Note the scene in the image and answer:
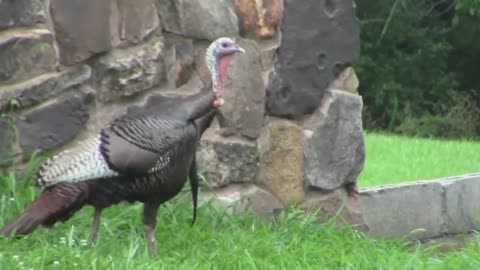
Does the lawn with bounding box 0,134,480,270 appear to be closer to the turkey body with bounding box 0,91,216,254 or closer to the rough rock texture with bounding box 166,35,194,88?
the turkey body with bounding box 0,91,216,254

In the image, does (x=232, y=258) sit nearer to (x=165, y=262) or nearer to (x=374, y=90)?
(x=165, y=262)

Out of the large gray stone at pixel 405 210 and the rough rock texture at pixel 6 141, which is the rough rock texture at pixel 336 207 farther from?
the rough rock texture at pixel 6 141

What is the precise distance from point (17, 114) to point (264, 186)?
5.22 ft

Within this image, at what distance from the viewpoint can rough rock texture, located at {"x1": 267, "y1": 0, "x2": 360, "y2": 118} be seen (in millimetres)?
7645

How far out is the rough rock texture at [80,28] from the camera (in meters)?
6.91

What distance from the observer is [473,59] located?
25.6 m

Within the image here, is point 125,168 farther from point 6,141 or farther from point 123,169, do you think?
point 6,141

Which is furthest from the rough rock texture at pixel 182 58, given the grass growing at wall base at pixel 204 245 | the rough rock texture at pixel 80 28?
the grass growing at wall base at pixel 204 245

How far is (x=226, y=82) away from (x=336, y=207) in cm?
102

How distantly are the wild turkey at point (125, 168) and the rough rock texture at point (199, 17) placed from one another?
3.16 feet

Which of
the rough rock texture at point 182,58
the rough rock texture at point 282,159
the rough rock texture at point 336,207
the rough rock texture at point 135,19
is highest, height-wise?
the rough rock texture at point 135,19

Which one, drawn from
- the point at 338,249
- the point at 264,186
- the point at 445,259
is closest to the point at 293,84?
the point at 264,186

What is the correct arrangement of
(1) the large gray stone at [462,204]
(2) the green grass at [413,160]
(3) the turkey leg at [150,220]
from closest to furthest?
(3) the turkey leg at [150,220] < (1) the large gray stone at [462,204] < (2) the green grass at [413,160]

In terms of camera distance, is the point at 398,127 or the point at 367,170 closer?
the point at 367,170
